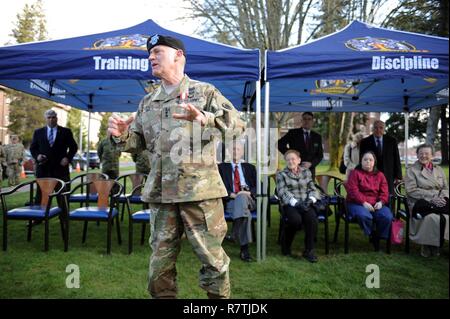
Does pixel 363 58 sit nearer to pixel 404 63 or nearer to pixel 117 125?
pixel 404 63

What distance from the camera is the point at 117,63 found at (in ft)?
14.4

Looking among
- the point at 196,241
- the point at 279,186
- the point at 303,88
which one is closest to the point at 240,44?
the point at 303,88

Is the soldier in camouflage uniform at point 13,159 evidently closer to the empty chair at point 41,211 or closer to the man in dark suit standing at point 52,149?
the man in dark suit standing at point 52,149

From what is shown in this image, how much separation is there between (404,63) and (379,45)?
15.9 inches

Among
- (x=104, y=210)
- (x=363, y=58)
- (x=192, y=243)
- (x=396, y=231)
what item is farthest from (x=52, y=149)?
(x=396, y=231)

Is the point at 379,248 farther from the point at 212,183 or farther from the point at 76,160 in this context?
the point at 76,160

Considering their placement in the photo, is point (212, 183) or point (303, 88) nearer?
point (212, 183)

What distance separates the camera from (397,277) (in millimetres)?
3963

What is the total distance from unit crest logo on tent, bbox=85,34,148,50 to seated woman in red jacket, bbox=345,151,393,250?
3277mm

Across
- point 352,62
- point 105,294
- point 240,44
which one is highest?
point 240,44

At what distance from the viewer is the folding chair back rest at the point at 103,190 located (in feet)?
17.1

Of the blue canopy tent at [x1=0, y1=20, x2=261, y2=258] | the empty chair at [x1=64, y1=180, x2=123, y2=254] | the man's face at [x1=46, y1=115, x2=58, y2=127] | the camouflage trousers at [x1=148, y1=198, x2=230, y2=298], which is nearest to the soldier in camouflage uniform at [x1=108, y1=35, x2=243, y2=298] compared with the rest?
the camouflage trousers at [x1=148, y1=198, x2=230, y2=298]

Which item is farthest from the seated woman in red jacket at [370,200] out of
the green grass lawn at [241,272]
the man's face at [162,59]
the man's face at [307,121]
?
the man's face at [162,59]
